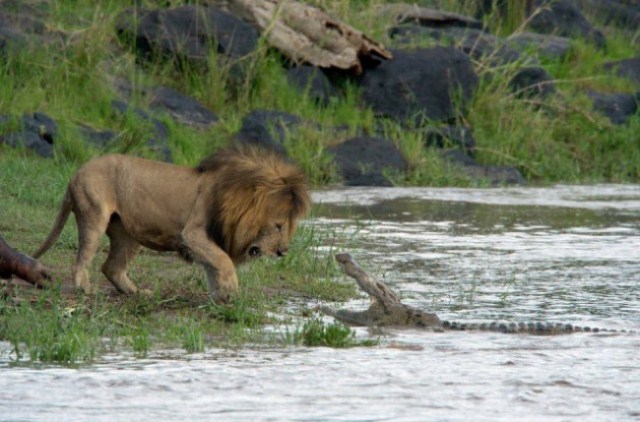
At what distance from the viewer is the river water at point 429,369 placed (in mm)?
5406

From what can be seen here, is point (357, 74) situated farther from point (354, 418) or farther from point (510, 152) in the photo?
point (354, 418)

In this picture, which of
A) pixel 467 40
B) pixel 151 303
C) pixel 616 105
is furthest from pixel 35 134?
pixel 616 105

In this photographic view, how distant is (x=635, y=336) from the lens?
7098mm

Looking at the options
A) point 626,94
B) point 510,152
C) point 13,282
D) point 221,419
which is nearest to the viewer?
point 221,419

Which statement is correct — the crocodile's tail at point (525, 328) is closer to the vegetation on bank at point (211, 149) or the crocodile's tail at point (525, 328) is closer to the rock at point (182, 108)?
the vegetation on bank at point (211, 149)

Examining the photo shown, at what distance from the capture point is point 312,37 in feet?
54.0

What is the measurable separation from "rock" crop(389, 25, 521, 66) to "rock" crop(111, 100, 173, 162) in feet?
14.9

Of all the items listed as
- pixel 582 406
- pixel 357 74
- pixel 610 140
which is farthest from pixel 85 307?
pixel 610 140

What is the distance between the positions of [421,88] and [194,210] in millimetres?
9105

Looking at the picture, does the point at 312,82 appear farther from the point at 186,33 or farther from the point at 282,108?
the point at 186,33

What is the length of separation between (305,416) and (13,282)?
2773mm

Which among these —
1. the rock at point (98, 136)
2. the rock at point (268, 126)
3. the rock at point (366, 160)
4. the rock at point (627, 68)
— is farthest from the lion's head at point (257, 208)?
the rock at point (627, 68)

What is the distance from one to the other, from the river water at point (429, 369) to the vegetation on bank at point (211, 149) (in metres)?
0.27

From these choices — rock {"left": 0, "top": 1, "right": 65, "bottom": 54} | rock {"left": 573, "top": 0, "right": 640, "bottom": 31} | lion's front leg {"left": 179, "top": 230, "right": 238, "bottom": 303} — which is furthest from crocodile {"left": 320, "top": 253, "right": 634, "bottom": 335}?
rock {"left": 573, "top": 0, "right": 640, "bottom": 31}
